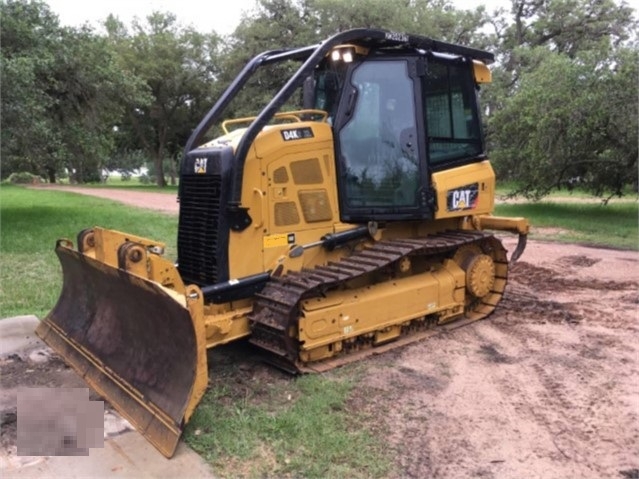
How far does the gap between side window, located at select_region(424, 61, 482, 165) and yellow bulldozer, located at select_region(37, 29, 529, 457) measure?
0.06ft

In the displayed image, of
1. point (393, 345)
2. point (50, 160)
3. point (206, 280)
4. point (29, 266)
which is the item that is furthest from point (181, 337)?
point (50, 160)

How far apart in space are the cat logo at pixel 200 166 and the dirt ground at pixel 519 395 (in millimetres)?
2050

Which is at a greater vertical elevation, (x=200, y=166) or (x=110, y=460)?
(x=200, y=166)

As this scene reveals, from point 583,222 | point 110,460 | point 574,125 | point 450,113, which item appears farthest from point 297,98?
point 110,460

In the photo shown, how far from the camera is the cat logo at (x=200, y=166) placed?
492 centimetres

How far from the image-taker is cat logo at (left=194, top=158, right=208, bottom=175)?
492 centimetres

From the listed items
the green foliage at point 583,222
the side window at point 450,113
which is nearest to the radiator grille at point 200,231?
the side window at point 450,113

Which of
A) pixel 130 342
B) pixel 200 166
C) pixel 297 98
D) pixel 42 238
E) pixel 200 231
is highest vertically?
pixel 297 98

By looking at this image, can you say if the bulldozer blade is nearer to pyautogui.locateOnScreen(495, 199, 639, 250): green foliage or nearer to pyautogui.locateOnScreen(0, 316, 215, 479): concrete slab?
pyautogui.locateOnScreen(0, 316, 215, 479): concrete slab

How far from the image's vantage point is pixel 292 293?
457 centimetres

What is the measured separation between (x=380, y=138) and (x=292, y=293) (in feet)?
5.55

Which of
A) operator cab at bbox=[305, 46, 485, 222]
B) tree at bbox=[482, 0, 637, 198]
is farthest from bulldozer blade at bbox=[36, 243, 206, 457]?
tree at bbox=[482, 0, 637, 198]

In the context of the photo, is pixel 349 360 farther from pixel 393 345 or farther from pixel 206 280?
pixel 206 280

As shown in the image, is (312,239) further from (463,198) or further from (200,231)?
(463,198)
